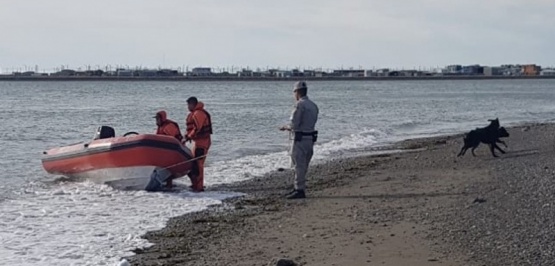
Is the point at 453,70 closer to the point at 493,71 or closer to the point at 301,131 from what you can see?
the point at 493,71

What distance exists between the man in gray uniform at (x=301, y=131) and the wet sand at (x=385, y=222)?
31 centimetres

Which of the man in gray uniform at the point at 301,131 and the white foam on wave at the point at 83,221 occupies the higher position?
the man in gray uniform at the point at 301,131

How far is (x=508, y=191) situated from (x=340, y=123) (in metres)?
24.3

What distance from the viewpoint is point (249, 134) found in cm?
2927

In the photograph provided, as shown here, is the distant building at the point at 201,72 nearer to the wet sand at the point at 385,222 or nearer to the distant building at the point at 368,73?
the distant building at the point at 368,73

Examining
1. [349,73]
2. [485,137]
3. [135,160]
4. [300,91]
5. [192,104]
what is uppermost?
[300,91]

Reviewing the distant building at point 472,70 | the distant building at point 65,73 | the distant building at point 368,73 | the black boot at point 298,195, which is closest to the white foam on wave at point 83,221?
the black boot at point 298,195

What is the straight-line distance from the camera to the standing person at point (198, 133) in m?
14.2

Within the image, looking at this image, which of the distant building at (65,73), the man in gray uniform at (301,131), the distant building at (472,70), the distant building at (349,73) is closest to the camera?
the man in gray uniform at (301,131)

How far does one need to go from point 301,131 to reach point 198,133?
2.25m

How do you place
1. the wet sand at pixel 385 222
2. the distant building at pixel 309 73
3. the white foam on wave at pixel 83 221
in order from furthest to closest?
1. the distant building at pixel 309 73
2. the white foam on wave at pixel 83 221
3. the wet sand at pixel 385 222

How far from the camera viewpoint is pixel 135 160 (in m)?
14.7

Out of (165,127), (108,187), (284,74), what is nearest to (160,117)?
(165,127)

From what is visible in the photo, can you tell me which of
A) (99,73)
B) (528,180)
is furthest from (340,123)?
(99,73)
